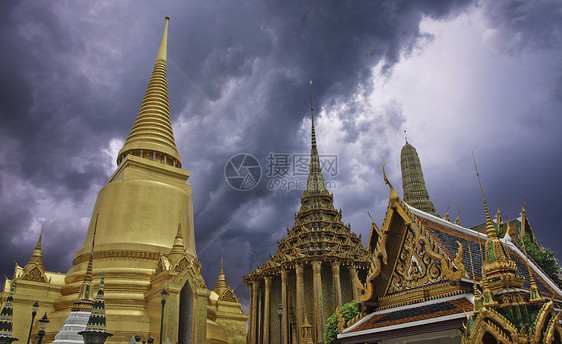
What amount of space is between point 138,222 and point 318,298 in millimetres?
13187

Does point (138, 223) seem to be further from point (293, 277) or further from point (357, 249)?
point (357, 249)

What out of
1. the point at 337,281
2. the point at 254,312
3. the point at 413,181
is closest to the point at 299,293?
the point at 337,281

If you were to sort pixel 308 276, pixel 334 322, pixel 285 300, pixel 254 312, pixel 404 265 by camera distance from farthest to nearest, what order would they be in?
pixel 254 312 → pixel 308 276 → pixel 285 300 → pixel 334 322 → pixel 404 265

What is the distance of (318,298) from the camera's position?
92.5 feet

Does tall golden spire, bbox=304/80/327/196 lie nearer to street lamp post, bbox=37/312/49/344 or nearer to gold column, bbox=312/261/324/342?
gold column, bbox=312/261/324/342

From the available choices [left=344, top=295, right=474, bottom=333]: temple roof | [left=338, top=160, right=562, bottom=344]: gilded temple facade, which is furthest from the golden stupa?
[left=338, top=160, right=562, bottom=344]: gilded temple facade

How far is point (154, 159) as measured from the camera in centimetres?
2559

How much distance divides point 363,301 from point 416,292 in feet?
3.59

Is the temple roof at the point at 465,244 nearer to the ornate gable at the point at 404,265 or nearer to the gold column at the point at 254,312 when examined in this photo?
the ornate gable at the point at 404,265

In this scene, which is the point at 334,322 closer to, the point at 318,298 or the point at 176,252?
the point at 318,298

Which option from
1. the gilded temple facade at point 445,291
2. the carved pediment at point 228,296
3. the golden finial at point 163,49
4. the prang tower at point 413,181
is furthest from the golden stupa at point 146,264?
the prang tower at point 413,181

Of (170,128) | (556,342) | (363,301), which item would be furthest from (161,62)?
(556,342)

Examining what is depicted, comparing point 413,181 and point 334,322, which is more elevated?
point 413,181

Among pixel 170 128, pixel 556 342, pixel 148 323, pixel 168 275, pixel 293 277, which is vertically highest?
pixel 170 128
